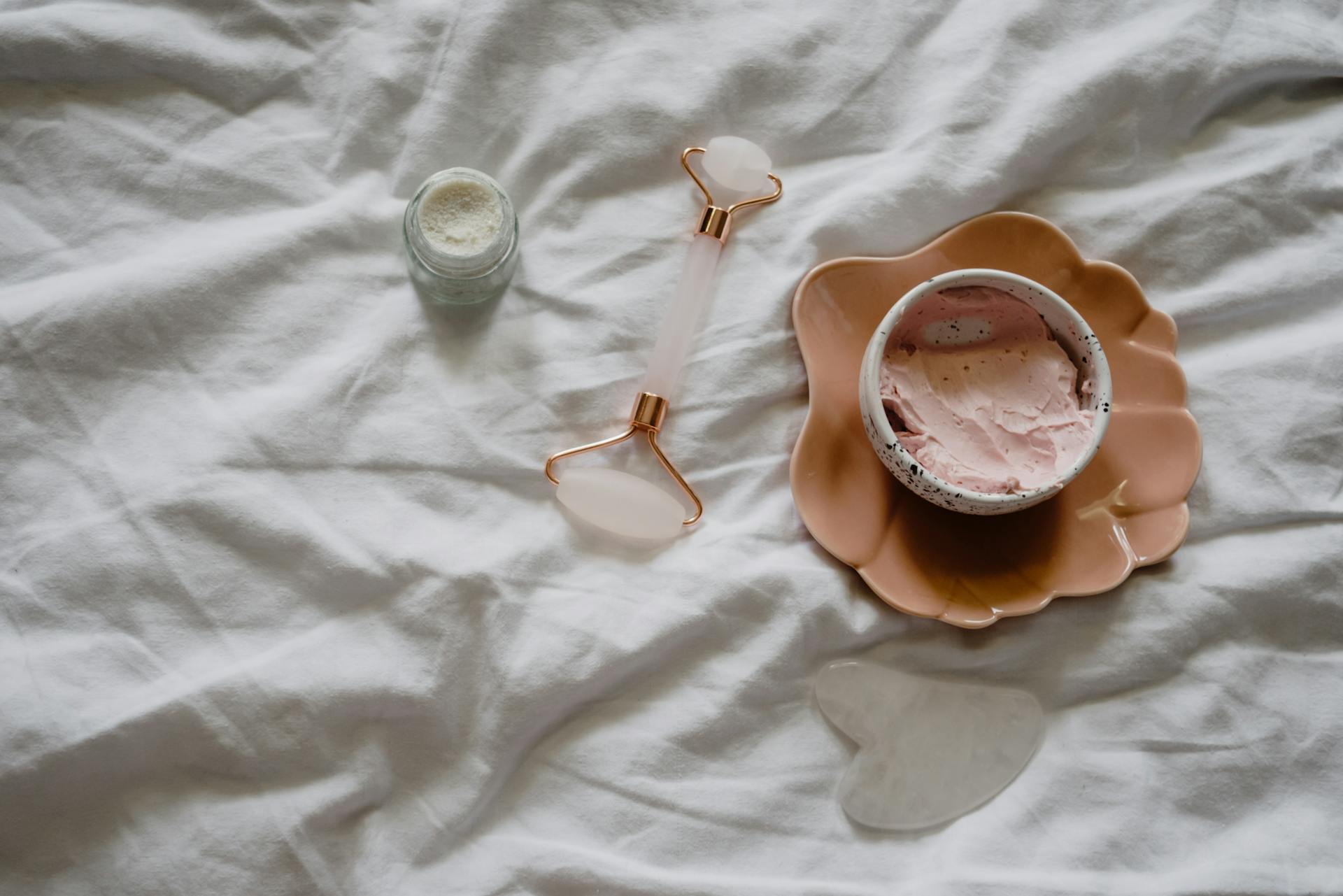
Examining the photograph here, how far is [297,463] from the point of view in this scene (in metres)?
0.68

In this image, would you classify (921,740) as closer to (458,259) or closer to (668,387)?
(668,387)

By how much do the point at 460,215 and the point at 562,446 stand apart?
0.17 metres

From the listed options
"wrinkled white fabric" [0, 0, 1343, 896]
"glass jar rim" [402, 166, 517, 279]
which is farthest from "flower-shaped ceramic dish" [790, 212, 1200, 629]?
"glass jar rim" [402, 166, 517, 279]

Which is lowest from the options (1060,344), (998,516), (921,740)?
(921,740)

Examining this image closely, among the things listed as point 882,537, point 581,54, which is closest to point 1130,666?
point 882,537

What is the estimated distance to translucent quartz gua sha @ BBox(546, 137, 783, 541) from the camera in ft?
2.24

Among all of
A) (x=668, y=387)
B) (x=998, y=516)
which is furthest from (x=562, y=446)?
(x=998, y=516)

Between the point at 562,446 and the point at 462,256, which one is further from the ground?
the point at 462,256

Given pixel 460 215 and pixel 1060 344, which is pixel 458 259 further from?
pixel 1060 344

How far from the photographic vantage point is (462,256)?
667 millimetres

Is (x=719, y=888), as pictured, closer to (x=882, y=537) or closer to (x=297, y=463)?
(x=882, y=537)

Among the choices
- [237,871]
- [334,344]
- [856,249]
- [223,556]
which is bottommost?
[237,871]

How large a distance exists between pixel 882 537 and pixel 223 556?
0.45 metres

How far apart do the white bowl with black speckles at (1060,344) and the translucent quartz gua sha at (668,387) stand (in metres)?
0.13
